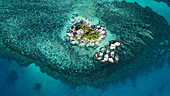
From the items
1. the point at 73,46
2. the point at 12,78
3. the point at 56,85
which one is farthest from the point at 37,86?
the point at 73,46

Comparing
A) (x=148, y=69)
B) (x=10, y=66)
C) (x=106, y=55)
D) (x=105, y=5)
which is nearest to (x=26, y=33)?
(x=10, y=66)

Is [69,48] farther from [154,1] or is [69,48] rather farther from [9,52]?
[154,1]

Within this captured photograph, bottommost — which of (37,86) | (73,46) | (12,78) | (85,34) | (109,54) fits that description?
(37,86)

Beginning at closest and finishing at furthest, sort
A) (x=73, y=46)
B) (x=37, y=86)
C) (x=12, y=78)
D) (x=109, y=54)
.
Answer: (x=37, y=86)
(x=12, y=78)
(x=109, y=54)
(x=73, y=46)

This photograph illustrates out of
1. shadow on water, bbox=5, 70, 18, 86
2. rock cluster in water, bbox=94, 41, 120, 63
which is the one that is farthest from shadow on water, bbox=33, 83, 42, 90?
rock cluster in water, bbox=94, 41, 120, 63

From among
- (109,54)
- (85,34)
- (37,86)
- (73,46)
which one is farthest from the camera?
(85,34)

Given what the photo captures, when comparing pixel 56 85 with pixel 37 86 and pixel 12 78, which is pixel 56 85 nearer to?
pixel 37 86
